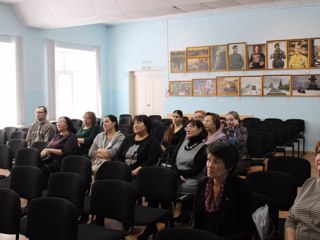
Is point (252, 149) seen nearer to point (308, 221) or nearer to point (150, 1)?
point (150, 1)

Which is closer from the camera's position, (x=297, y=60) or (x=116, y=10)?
(x=116, y=10)

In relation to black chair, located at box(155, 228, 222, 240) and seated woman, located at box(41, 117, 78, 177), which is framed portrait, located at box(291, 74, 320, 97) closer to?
seated woman, located at box(41, 117, 78, 177)

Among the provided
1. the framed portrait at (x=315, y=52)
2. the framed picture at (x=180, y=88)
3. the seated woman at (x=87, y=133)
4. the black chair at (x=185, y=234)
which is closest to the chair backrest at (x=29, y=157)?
the seated woman at (x=87, y=133)

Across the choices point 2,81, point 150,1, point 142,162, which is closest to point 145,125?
point 142,162

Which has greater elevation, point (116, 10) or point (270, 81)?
point (116, 10)

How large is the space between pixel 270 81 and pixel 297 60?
894 mm

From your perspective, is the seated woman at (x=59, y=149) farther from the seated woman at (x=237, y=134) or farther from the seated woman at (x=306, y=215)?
the seated woman at (x=306, y=215)

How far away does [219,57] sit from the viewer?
1098 cm

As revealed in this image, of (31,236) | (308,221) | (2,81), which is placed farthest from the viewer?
(2,81)

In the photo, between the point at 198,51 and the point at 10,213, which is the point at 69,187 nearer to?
the point at 10,213

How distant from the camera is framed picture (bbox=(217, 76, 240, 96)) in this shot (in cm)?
1080

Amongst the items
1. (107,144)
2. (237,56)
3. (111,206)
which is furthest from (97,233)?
(237,56)

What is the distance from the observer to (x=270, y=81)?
33.8 feet

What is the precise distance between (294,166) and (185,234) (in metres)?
2.44
